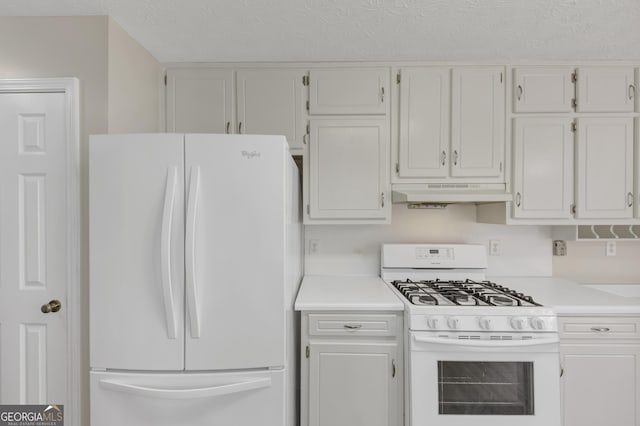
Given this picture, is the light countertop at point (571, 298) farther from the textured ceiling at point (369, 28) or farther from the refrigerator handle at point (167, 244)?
the refrigerator handle at point (167, 244)

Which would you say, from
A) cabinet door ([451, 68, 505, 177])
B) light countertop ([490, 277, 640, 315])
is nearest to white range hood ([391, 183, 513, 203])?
cabinet door ([451, 68, 505, 177])

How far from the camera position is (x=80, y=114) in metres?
1.65

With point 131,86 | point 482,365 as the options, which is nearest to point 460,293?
point 482,365

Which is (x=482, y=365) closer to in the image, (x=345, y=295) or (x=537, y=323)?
(x=537, y=323)

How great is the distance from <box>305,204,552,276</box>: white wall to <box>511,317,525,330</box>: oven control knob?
88 cm

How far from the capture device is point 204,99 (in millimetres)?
2188

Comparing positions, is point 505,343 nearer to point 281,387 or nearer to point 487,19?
point 281,387

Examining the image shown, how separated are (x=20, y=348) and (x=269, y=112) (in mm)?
1843

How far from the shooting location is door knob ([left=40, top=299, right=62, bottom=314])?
1629mm

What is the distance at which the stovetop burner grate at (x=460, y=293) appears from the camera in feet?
5.86

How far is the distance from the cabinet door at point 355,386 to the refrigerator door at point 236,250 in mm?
474

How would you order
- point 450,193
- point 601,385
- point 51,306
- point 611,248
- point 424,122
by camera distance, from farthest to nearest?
point 611,248 < point 424,122 < point 450,193 < point 601,385 < point 51,306

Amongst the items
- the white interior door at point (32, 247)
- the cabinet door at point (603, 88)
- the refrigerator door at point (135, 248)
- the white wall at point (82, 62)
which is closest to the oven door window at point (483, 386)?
the refrigerator door at point (135, 248)

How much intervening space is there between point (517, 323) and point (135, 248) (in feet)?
6.09
